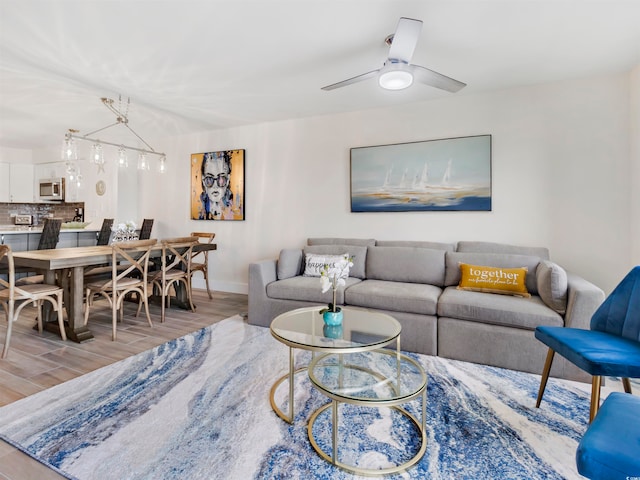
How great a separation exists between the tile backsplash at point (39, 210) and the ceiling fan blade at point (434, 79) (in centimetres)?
690

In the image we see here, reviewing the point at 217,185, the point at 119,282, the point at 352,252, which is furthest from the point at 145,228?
the point at 352,252

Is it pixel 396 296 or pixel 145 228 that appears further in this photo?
pixel 145 228

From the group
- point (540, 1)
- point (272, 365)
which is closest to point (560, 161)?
point (540, 1)

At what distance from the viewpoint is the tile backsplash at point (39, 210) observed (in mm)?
6906

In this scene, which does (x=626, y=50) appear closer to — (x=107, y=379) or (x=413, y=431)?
(x=413, y=431)

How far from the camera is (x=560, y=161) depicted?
330 centimetres

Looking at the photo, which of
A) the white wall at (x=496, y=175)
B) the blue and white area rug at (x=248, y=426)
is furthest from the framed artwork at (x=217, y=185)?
the blue and white area rug at (x=248, y=426)

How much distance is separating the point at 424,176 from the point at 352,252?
117 centimetres

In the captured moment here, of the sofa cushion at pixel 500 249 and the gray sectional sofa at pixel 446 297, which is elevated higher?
the sofa cushion at pixel 500 249

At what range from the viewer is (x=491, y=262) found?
315 cm

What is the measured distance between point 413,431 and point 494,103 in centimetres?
325

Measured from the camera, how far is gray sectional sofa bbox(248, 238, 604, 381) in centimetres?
246

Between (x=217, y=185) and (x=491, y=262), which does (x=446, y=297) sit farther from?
(x=217, y=185)

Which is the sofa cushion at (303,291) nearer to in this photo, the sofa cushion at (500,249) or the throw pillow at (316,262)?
the throw pillow at (316,262)
